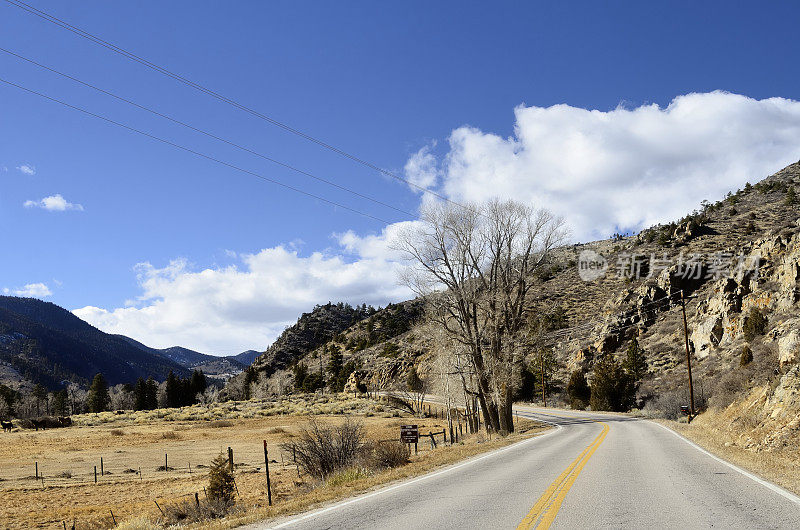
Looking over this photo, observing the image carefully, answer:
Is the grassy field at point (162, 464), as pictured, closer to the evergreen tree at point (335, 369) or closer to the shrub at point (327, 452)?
the shrub at point (327, 452)

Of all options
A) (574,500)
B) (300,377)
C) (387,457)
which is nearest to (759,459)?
(574,500)

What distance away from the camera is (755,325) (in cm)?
4169

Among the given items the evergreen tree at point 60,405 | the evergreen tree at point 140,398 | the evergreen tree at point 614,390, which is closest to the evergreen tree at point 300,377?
the evergreen tree at point 140,398

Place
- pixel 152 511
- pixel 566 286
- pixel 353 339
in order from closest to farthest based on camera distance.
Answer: pixel 152 511 < pixel 566 286 < pixel 353 339

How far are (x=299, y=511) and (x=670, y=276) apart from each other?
239 ft

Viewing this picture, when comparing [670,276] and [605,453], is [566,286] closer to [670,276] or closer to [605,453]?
[670,276]

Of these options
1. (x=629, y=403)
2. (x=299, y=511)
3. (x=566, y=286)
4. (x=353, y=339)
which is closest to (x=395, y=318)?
(x=353, y=339)

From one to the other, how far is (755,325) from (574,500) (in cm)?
4188

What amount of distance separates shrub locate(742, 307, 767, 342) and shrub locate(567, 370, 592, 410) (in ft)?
65.0

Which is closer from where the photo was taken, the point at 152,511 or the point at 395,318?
the point at 152,511

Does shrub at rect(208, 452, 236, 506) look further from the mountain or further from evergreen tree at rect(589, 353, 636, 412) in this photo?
evergreen tree at rect(589, 353, 636, 412)

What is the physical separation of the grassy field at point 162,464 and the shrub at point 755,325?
65.5 ft

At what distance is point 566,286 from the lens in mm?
96500

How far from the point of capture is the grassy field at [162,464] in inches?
642
